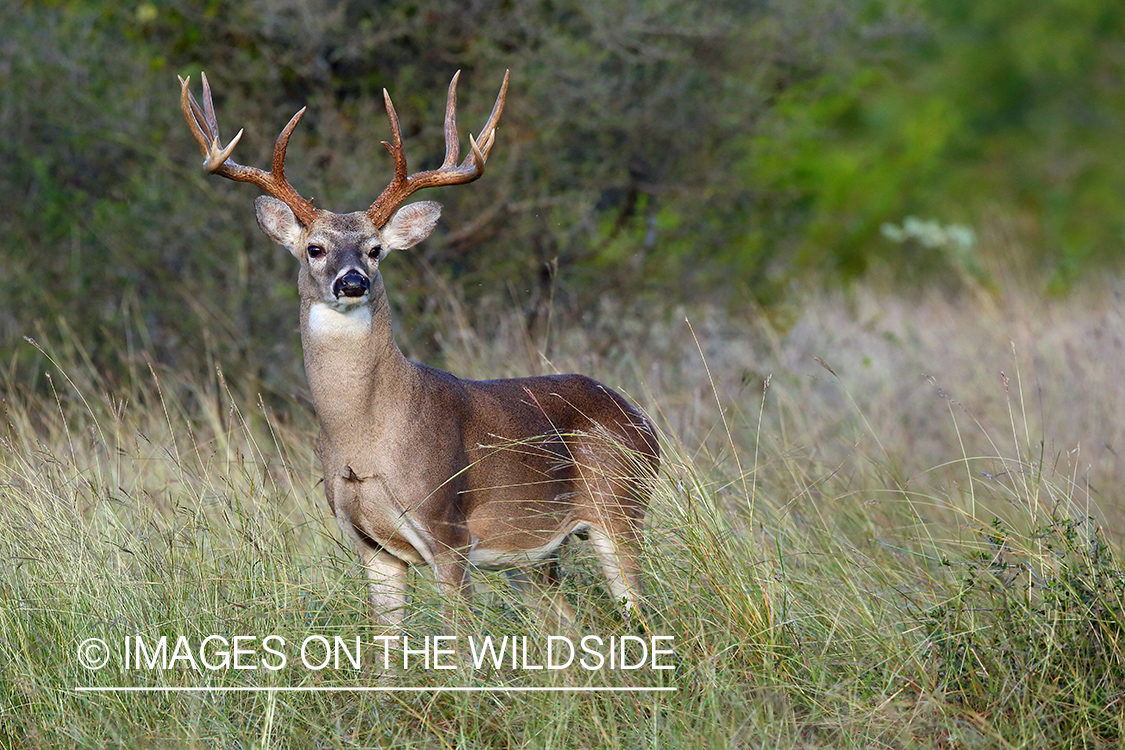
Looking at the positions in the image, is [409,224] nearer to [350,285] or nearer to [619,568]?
[350,285]

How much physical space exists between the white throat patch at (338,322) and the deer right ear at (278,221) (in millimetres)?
283

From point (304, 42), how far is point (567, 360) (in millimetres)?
→ 3244

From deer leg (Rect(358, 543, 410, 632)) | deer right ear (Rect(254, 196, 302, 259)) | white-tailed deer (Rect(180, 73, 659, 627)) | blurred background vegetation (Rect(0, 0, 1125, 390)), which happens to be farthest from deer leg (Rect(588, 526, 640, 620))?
blurred background vegetation (Rect(0, 0, 1125, 390))

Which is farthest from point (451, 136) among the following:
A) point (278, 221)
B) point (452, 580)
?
point (452, 580)

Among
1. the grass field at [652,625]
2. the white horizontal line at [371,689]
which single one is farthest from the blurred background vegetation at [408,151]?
the white horizontal line at [371,689]

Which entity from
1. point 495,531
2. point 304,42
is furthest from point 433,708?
point 304,42

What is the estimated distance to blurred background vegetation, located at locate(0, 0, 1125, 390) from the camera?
27.4 ft

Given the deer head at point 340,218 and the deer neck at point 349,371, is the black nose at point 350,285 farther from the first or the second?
the deer neck at point 349,371

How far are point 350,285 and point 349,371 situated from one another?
0.32m

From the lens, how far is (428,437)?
438 cm

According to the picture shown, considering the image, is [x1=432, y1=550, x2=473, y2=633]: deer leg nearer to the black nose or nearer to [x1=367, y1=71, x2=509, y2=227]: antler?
the black nose

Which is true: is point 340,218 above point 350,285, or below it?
above

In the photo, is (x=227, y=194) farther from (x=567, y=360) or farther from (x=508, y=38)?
(x=567, y=360)

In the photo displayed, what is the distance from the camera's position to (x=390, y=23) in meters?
8.78
